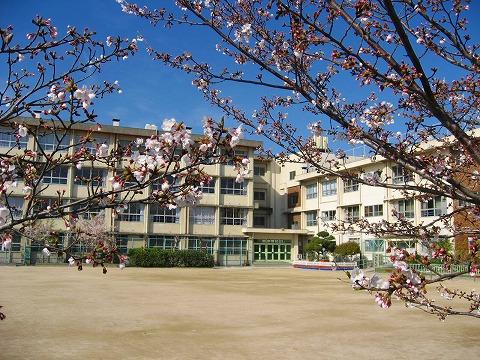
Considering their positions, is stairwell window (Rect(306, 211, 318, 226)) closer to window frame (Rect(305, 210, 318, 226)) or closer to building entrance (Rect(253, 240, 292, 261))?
window frame (Rect(305, 210, 318, 226))

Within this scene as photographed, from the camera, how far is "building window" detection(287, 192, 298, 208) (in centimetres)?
5497

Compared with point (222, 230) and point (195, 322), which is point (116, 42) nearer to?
point (195, 322)

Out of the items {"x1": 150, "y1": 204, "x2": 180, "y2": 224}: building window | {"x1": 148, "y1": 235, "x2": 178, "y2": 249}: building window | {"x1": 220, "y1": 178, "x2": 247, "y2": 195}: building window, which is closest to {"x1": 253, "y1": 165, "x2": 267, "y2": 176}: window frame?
{"x1": 220, "y1": 178, "x2": 247, "y2": 195}: building window

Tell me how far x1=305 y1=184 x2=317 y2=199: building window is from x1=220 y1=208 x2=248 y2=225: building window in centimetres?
787

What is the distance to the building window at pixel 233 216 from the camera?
156ft

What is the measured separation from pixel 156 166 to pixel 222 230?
44362mm

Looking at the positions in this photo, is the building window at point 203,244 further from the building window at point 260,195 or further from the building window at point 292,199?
the building window at point 292,199

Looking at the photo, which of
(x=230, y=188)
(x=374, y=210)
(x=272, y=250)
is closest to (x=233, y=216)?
(x=230, y=188)

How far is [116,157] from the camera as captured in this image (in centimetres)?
390

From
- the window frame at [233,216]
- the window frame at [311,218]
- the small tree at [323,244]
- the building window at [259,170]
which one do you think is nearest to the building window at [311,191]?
the window frame at [311,218]

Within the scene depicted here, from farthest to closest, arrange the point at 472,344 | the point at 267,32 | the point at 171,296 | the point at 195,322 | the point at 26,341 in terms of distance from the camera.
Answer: the point at 171,296 → the point at 195,322 → the point at 472,344 → the point at 26,341 → the point at 267,32

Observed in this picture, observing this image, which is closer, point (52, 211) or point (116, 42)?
point (52, 211)

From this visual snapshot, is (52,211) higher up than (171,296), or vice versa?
(52,211)


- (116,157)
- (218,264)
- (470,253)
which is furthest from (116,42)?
(218,264)
